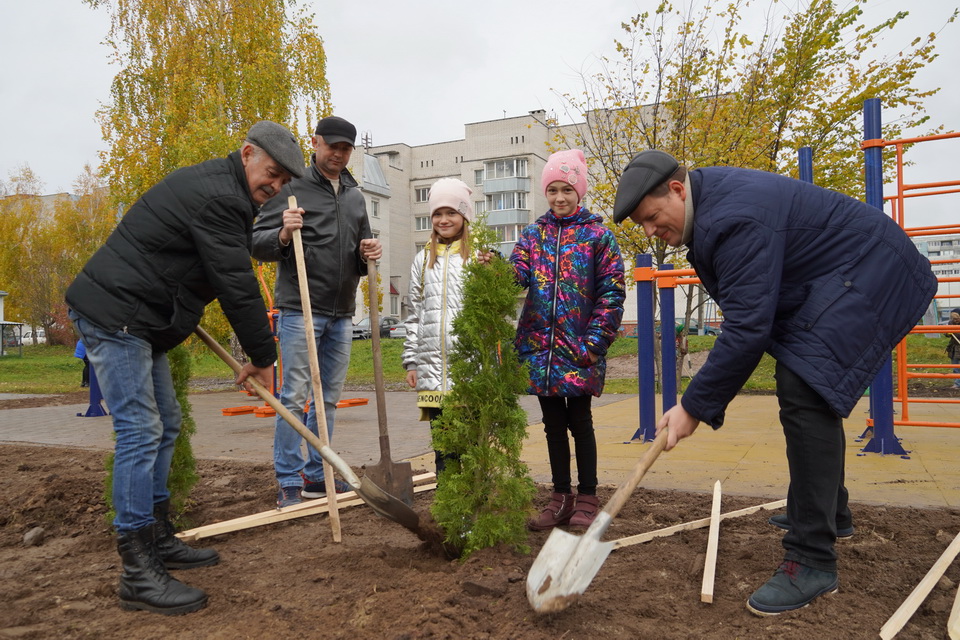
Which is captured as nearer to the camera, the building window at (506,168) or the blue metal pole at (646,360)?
the blue metal pole at (646,360)

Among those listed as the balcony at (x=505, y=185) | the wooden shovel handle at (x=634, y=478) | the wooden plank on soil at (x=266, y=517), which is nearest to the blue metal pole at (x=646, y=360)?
the wooden plank on soil at (x=266, y=517)

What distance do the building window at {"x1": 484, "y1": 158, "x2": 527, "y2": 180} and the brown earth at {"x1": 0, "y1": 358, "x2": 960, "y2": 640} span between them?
4830 centimetres

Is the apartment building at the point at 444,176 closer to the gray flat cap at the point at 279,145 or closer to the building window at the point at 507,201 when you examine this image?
the building window at the point at 507,201

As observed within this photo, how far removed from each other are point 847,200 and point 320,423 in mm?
2627

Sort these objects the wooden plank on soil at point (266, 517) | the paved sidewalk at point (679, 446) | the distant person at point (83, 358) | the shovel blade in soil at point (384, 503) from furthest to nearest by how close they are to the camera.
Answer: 1. the distant person at point (83, 358)
2. the paved sidewalk at point (679, 446)
3. the wooden plank on soil at point (266, 517)
4. the shovel blade in soil at point (384, 503)

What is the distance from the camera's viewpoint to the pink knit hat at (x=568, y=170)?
356 centimetres

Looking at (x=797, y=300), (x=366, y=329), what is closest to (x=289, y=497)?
(x=797, y=300)

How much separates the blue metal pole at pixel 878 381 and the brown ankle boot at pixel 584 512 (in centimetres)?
281

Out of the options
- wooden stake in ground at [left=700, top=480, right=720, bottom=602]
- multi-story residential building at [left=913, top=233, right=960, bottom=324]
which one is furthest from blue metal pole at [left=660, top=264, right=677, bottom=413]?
wooden stake in ground at [left=700, top=480, right=720, bottom=602]

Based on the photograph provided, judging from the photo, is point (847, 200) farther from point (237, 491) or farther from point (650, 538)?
point (237, 491)

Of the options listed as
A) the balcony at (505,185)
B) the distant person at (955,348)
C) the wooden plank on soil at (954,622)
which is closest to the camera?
the wooden plank on soil at (954,622)

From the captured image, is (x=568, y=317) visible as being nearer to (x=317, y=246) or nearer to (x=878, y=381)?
(x=317, y=246)

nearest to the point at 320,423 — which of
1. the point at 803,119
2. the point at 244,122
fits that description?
the point at 803,119

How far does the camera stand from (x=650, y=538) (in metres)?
3.16
